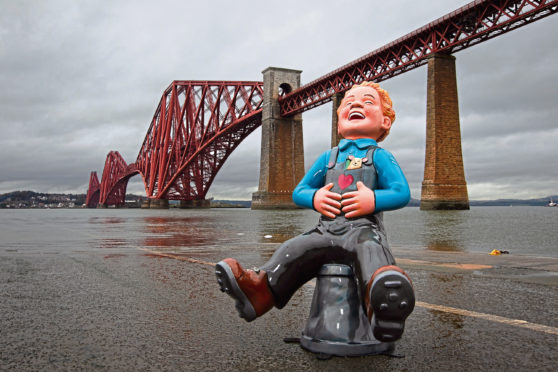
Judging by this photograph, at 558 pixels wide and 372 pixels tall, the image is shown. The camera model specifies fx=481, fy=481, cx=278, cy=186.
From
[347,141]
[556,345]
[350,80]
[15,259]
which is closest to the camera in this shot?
[556,345]

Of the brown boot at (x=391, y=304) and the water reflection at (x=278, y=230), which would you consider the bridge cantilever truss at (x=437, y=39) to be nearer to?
the water reflection at (x=278, y=230)

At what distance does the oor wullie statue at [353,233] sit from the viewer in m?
1.83

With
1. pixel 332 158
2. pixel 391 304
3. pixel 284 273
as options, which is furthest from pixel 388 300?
pixel 332 158

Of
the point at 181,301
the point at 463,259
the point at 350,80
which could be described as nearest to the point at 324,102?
the point at 350,80

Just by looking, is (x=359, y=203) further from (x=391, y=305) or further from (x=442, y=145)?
(x=442, y=145)

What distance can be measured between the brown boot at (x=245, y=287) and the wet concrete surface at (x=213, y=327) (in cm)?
16

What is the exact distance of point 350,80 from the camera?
133 ft

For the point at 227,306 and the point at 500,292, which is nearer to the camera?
the point at 227,306

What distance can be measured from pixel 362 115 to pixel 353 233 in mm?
707

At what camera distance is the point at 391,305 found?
179 cm

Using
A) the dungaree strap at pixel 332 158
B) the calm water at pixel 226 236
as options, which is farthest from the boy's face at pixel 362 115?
the calm water at pixel 226 236

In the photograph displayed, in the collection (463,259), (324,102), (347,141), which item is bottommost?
(463,259)

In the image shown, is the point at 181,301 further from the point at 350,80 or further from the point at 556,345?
the point at 350,80

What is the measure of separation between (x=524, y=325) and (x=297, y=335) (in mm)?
1129
